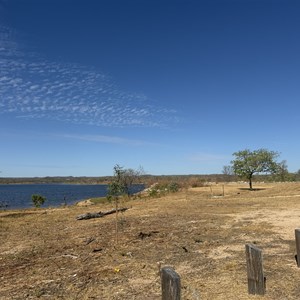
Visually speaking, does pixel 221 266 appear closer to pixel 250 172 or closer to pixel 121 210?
pixel 121 210

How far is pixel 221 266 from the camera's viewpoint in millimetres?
7930

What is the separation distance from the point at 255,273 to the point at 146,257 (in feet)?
12.1

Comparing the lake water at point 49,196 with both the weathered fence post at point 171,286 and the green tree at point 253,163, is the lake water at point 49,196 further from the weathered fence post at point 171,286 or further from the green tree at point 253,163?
the weathered fence post at point 171,286

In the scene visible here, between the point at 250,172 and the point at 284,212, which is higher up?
the point at 250,172

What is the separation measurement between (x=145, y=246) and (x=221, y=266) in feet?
10.2

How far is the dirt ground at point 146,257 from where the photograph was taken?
262 inches

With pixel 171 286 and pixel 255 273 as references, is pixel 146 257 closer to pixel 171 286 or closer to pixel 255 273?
pixel 255 273

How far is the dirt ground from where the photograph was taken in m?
6.64

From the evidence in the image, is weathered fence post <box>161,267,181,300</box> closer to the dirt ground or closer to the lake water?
the dirt ground

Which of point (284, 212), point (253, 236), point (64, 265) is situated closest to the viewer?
point (64, 265)

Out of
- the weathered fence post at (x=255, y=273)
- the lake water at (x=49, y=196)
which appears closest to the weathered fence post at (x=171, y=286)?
the weathered fence post at (x=255, y=273)

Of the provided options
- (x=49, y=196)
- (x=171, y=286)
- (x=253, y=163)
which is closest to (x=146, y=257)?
(x=171, y=286)

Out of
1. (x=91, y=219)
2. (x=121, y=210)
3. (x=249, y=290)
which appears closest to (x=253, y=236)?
(x=249, y=290)

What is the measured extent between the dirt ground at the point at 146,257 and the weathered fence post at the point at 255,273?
0.63ft
